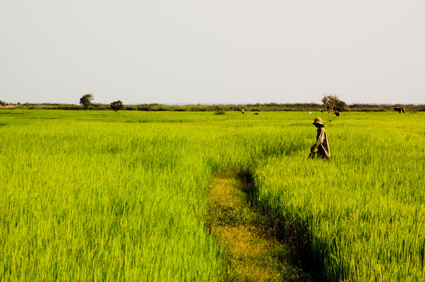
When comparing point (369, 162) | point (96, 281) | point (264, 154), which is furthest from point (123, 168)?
point (369, 162)

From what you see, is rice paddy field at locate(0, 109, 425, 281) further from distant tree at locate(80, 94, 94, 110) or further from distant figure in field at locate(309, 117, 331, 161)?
distant tree at locate(80, 94, 94, 110)

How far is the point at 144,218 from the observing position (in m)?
3.15

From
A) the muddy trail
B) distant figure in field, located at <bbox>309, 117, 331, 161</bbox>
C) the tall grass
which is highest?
distant figure in field, located at <bbox>309, 117, 331, 161</bbox>

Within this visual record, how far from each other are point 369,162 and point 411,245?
4.31m

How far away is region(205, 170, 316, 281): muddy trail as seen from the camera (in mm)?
2844

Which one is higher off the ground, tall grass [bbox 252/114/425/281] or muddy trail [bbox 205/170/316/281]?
tall grass [bbox 252/114/425/281]

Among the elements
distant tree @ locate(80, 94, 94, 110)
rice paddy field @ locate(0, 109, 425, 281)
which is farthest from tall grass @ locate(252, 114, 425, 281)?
distant tree @ locate(80, 94, 94, 110)

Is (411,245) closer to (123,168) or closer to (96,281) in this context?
(96,281)

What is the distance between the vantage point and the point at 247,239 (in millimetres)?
3557

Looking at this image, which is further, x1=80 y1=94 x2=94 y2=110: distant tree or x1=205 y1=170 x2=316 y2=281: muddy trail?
x1=80 y1=94 x2=94 y2=110: distant tree

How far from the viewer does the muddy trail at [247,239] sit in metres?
2.84

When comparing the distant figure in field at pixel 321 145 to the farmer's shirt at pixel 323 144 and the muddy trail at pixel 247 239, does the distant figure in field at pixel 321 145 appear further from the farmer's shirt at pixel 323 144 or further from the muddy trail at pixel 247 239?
the muddy trail at pixel 247 239
